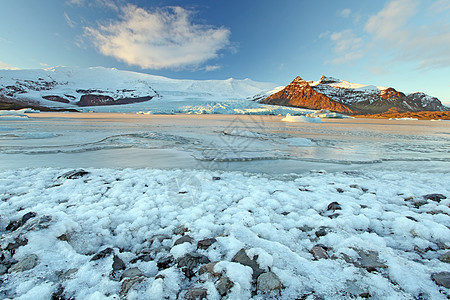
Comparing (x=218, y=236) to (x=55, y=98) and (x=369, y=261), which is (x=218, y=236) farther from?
(x=55, y=98)

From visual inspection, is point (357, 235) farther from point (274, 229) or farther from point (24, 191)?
point (24, 191)

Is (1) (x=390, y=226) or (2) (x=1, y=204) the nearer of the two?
(1) (x=390, y=226)

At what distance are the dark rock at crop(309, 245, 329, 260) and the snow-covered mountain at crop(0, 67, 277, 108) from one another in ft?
266

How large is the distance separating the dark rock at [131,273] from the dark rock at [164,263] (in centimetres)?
14

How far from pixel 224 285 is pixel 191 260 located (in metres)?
0.35

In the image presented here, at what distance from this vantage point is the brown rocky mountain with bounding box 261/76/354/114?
445ft

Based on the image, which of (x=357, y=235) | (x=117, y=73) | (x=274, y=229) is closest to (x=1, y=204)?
(x=274, y=229)

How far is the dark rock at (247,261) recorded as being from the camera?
1338 millimetres

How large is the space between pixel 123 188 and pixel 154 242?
1.39 meters

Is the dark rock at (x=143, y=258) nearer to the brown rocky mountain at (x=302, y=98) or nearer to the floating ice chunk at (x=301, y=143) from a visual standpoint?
the floating ice chunk at (x=301, y=143)

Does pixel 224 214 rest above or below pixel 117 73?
below

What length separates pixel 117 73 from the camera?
114 meters

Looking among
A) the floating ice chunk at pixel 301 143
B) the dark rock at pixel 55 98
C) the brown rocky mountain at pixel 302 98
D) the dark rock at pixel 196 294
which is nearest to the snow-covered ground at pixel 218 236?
the dark rock at pixel 196 294

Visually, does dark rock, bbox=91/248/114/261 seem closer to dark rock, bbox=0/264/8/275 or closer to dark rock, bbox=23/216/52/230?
dark rock, bbox=0/264/8/275
